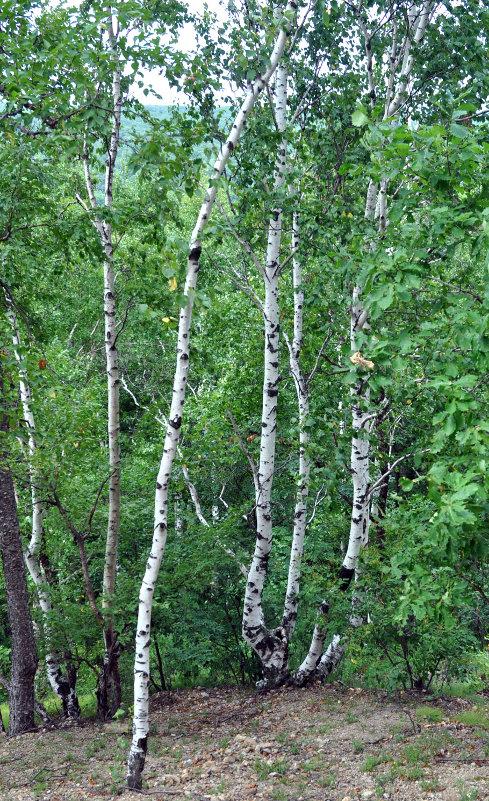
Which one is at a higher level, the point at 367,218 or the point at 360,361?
the point at 367,218

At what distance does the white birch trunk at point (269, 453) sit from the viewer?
811 cm

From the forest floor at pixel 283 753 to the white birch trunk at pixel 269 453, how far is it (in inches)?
23.3

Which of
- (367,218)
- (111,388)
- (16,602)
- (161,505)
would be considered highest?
(367,218)

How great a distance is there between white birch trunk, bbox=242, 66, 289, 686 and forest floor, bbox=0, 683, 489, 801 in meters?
0.59

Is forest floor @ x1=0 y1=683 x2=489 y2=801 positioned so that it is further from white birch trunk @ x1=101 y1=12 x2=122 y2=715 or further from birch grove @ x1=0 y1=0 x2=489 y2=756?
white birch trunk @ x1=101 y1=12 x2=122 y2=715

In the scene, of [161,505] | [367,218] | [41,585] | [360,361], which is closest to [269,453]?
[161,505]

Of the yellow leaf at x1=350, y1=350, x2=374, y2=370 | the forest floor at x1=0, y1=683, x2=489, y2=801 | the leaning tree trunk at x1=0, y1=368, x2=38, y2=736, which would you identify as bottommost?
the forest floor at x1=0, y1=683, x2=489, y2=801

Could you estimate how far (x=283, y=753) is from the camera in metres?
6.79

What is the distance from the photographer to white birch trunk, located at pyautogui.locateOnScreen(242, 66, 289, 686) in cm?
811

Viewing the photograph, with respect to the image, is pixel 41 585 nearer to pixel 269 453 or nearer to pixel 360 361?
pixel 269 453

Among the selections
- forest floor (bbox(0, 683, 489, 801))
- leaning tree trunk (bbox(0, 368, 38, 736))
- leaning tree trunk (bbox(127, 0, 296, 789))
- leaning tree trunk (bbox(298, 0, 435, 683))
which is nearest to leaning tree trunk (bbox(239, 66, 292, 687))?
forest floor (bbox(0, 683, 489, 801))

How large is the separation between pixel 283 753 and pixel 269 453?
3527mm

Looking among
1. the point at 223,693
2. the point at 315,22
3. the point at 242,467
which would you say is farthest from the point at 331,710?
the point at 315,22

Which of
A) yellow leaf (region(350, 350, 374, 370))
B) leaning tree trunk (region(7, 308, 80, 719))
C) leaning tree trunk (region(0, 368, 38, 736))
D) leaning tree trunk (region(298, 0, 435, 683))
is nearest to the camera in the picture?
yellow leaf (region(350, 350, 374, 370))
